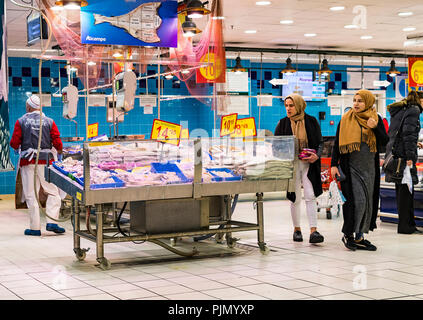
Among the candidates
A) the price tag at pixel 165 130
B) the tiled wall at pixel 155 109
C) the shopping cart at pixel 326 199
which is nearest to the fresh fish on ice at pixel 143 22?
the price tag at pixel 165 130

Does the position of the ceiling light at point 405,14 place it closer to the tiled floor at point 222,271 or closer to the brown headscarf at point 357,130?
the tiled floor at point 222,271

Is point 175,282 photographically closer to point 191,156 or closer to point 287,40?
point 191,156

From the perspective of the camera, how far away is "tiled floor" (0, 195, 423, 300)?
183 inches

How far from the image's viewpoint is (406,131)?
756 cm

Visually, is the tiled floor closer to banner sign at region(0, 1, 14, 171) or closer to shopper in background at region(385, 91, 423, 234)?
shopper in background at region(385, 91, 423, 234)

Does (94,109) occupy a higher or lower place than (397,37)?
lower

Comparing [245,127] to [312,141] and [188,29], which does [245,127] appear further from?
[188,29]

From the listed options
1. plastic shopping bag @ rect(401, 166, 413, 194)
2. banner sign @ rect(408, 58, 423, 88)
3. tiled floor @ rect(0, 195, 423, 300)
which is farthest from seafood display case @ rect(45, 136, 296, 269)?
banner sign @ rect(408, 58, 423, 88)

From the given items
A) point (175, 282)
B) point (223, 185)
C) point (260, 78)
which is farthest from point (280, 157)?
point (260, 78)

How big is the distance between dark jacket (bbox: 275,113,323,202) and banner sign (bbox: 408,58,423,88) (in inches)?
334

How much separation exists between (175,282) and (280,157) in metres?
1.92

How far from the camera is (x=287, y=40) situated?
15023 millimetres

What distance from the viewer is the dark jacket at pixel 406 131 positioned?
7562 millimetres

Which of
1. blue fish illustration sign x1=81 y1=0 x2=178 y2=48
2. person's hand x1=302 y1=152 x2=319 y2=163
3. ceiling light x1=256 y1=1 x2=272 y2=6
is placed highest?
ceiling light x1=256 y1=1 x2=272 y2=6
